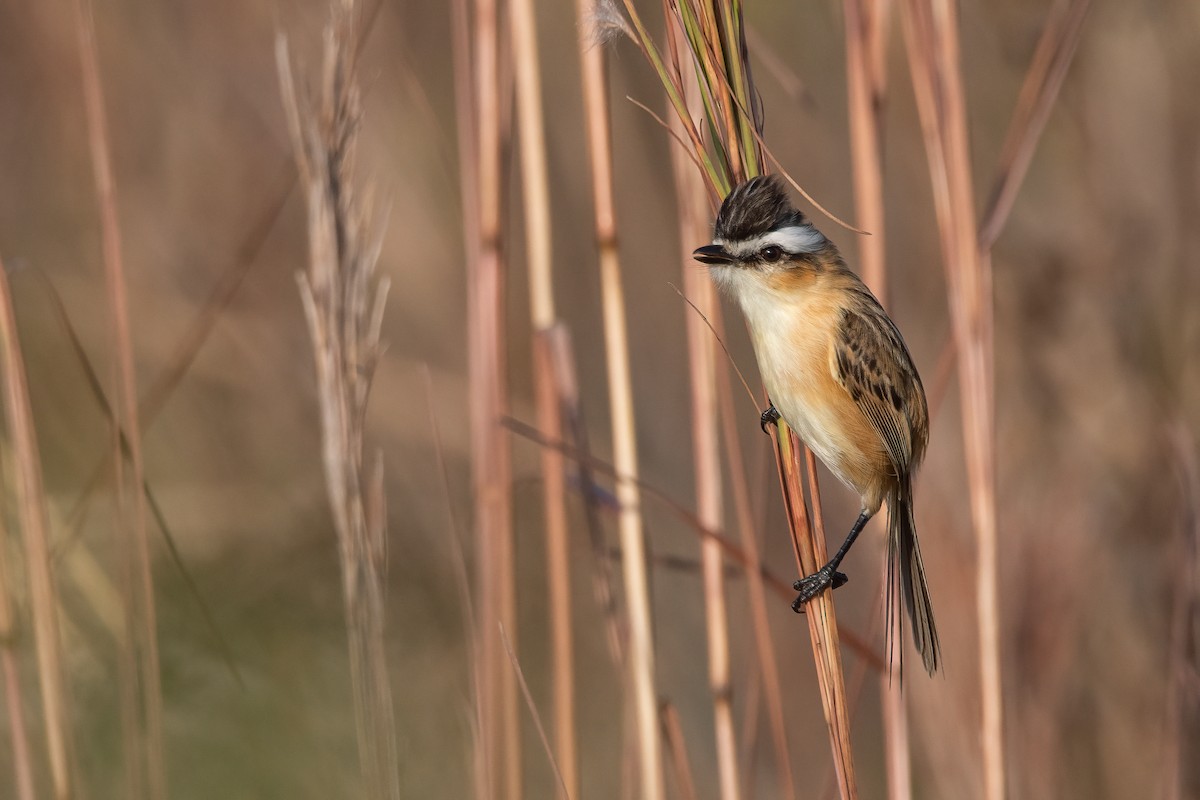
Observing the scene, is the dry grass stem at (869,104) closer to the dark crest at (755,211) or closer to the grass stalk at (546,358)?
the dark crest at (755,211)

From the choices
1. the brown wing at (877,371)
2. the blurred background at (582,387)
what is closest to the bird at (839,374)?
the brown wing at (877,371)

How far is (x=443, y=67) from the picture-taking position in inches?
167

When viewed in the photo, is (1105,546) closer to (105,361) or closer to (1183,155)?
(1183,155)

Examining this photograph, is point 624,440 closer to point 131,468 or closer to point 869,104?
point 869,104

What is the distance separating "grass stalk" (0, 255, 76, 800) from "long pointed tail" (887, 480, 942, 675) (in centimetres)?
152

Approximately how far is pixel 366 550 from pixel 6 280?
0.78 metres

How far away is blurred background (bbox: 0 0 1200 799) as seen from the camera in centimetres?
345

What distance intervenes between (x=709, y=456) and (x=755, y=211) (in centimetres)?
59

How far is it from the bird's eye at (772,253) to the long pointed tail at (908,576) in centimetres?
57

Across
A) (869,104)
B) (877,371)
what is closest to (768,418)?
(877,371)

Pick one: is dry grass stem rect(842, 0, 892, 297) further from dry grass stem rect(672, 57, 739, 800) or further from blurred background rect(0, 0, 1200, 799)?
blurred background rect(0, 0, 1200, 799)

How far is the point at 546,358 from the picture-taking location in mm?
2174

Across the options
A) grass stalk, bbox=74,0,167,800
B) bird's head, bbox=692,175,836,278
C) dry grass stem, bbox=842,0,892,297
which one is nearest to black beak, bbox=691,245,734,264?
bird's head, bbox=692,175,836,278

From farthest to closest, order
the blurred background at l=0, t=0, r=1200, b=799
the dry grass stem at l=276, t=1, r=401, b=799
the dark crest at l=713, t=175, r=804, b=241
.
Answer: the blurred background at l=0, t=0, r=1200, b=799 < the dry grass stem at l=276, t=1, r=401, b=799 < the dark crest at l=713, t=175, r=804, b=241
